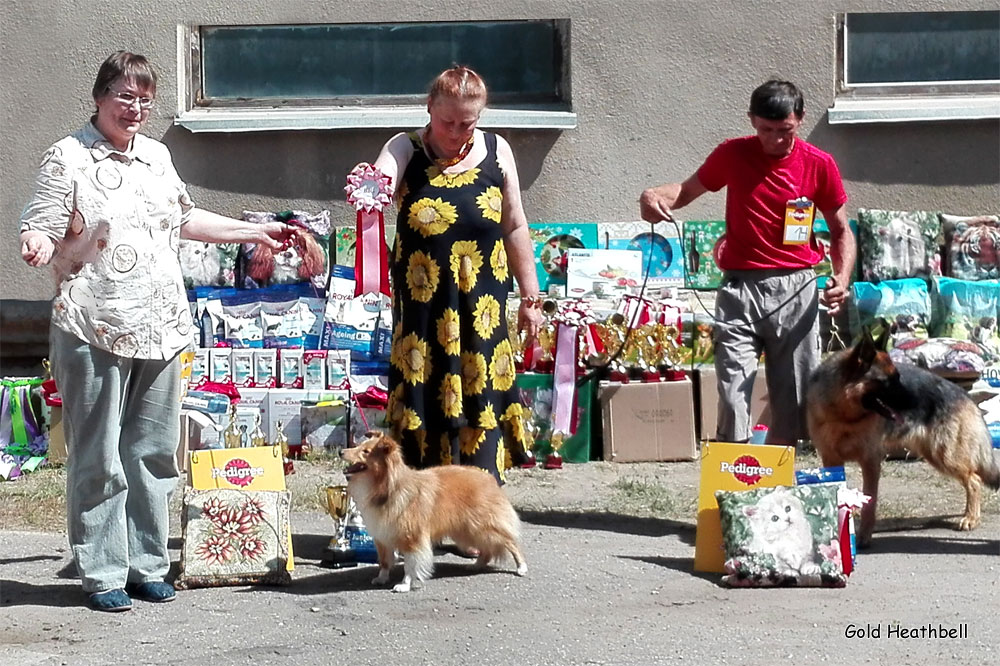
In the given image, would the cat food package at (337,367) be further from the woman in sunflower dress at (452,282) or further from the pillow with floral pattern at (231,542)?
the pillow with floral pattern at (231,542)

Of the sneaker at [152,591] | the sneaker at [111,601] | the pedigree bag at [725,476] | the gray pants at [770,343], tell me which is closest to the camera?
the sneaker at [111,601]

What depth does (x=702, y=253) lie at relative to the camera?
9156 millimetres

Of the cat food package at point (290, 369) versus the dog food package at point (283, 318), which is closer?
the cat food package at point (290, 369)

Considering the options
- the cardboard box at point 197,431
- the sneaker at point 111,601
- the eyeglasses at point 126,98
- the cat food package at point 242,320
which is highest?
the eyeglasses at point 126,98

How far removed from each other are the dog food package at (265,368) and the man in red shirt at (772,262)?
125 inches

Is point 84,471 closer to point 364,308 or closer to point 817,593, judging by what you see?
point 817,593

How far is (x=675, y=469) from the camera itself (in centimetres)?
820

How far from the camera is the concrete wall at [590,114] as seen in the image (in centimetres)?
914

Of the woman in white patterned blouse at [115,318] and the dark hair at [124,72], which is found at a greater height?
the dark hair at [124,72]

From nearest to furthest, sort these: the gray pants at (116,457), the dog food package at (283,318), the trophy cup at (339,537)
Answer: the gray pants at (116,457), the trophy cup at (339,537), the dog food package at (283,318)

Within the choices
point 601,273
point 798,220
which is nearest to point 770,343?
point 798,220

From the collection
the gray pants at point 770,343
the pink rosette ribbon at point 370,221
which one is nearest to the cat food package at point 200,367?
the pink rosette ribbon at point 370,221

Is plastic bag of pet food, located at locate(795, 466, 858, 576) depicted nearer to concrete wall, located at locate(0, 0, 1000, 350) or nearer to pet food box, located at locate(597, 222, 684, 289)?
pet food box, located at locate(597, 222, 684, 289)

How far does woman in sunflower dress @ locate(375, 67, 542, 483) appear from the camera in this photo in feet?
18.5
